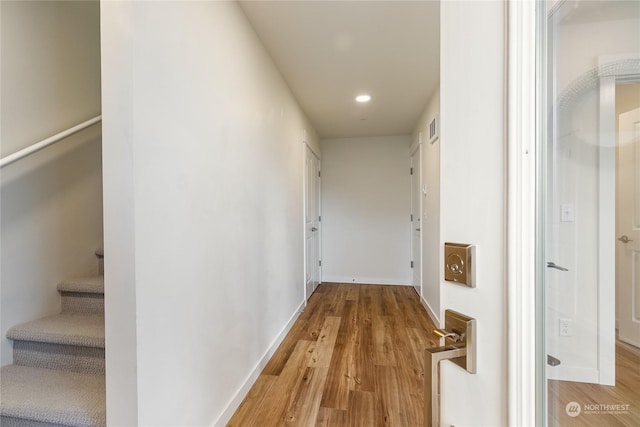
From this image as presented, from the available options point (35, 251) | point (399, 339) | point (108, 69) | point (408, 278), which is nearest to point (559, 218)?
point (108, 69)

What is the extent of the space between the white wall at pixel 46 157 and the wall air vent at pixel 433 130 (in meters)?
2.85

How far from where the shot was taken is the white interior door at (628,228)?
557 millimetres

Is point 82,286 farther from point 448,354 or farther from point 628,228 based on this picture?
point 628,228

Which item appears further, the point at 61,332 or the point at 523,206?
the point at 61,332

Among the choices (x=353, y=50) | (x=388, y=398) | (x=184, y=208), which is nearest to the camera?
(x=184, y=208)

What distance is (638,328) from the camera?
1.95 feet

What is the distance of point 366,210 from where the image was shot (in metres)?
4.82

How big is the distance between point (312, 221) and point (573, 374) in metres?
3.67

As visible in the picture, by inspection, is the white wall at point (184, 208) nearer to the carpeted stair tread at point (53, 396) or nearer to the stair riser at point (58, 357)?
the carpeted stair tread at point (53, 396)

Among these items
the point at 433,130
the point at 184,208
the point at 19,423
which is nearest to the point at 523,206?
the point at 184,208

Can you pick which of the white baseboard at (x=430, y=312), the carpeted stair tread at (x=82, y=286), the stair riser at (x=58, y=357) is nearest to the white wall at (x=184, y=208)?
the stair riser at (x=58, y=357)

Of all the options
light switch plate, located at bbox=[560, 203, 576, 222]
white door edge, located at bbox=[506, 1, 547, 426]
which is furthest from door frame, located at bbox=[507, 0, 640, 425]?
light switch plate, located at bbox=[560, 203, 576, 222]

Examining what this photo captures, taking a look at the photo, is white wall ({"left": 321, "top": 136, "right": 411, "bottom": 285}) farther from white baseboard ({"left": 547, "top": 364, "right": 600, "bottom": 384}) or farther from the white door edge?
the white door edge

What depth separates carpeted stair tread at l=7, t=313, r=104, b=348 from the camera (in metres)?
1.26
